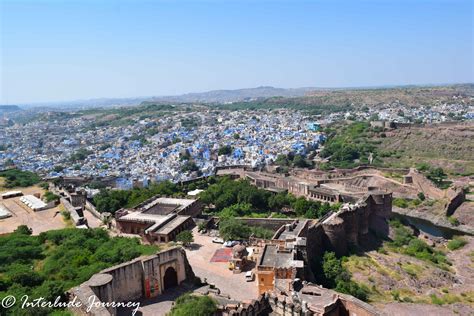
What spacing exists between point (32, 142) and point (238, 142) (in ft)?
172

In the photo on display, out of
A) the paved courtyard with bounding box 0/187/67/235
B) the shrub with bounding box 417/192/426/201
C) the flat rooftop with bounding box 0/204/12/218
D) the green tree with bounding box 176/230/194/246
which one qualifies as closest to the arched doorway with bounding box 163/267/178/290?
the green tree with bounding box 176/230/194/246

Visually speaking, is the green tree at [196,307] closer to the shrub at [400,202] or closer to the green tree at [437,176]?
the shrub at [400,202]

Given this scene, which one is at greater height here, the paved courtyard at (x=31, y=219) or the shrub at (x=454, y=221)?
the paved courtyard at (x=31, y=219)

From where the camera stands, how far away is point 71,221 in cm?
2959

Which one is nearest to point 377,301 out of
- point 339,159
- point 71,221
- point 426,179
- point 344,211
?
point 344,211

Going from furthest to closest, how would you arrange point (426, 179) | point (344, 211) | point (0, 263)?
point (426, 179), point (344, 211), point (0, 263)

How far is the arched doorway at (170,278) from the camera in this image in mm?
17062

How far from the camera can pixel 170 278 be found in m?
17.2

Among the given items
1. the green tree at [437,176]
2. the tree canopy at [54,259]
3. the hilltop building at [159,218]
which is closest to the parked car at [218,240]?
the hilltop building at [159,218]

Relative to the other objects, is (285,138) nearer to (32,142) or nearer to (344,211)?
(344,211)

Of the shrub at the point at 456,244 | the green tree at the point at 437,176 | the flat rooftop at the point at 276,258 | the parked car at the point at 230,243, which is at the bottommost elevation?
the shrub at the point at 456,244

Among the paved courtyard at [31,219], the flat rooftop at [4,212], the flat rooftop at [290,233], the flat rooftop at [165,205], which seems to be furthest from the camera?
the flat rooftop at [4,212]

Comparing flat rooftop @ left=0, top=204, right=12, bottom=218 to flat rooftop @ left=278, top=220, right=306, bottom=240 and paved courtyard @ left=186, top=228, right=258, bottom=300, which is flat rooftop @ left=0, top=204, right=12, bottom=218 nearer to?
paved courtyard @ left=186, top=228, right=258, bottom=300

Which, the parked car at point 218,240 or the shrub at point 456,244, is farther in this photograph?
the shrub at point 456,244
